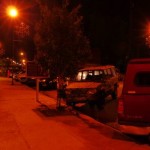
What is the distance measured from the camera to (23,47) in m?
52.0

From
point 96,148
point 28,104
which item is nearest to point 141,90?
point 96,148

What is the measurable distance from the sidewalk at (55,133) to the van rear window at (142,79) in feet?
4.82

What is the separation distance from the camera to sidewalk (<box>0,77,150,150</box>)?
29.6 ft

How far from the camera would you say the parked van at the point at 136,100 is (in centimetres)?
884

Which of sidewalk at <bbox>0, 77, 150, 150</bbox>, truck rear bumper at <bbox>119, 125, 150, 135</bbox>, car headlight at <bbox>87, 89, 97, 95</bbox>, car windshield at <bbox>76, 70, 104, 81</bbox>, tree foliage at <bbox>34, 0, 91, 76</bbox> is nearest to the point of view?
truck rear bumper at <bbox>119, 125, 150, 135</bbox>

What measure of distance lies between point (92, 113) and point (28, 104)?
10.8 ft

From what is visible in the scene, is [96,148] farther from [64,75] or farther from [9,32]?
[9,32]

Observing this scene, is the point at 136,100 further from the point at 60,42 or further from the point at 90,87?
the point at 90,87

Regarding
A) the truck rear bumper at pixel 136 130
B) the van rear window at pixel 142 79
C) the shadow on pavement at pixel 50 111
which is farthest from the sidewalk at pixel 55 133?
the van rear window at pixel 142 79

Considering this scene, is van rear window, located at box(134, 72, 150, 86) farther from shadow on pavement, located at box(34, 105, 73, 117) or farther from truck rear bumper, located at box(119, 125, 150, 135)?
shadow on pavement, located at box(34, 105, 73, 117)

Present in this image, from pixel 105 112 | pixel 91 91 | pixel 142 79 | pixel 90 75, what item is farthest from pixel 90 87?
pixel 142 79

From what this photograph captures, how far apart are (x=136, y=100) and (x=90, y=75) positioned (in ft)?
28.6

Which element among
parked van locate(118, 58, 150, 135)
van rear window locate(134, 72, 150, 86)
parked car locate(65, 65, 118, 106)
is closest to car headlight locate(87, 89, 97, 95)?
parked car locate(65, 65, 118, 106)

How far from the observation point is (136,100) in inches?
350
